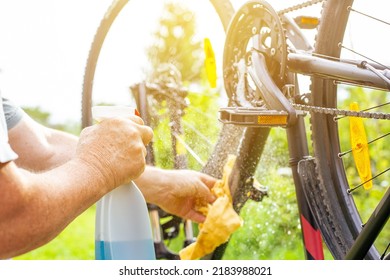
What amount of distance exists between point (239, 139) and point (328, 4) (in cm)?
46

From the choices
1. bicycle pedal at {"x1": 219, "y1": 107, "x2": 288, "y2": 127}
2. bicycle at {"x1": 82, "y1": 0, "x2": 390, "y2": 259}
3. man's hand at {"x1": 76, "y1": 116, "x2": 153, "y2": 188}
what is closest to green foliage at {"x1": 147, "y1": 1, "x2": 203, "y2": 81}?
bicycle at {"x1": 82, "y1": 0, "x2": 390, "y2": 259}

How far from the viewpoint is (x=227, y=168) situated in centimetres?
164

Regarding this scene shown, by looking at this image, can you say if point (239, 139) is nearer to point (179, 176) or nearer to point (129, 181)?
point (179, 176)

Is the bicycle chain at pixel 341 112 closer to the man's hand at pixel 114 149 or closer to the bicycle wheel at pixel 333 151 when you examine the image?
the bicycle wheel at pixel 333 151

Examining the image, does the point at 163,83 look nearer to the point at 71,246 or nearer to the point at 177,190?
the point at 177,190

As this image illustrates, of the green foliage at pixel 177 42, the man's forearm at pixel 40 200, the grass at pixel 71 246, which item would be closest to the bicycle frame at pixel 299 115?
the man's forearm at pixel 40 200

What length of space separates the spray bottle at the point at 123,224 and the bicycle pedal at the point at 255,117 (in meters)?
0.17

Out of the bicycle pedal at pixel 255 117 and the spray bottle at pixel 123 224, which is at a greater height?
the bicycle pedal at pixel 255 117

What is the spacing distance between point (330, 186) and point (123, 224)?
0.39 m

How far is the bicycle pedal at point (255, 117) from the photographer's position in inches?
49.9

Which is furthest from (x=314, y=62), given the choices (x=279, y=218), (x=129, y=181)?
(x=279, y=218)

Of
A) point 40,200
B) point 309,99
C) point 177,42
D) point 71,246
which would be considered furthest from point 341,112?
point 71,246

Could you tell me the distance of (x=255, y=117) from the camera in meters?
1.27
